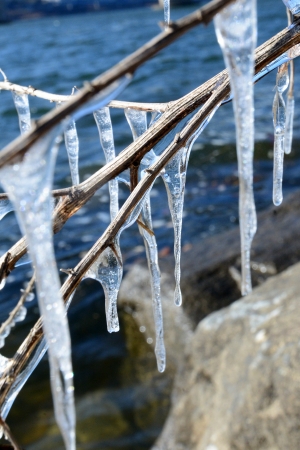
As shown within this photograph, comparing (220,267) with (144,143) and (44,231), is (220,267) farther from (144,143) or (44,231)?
(44,231)

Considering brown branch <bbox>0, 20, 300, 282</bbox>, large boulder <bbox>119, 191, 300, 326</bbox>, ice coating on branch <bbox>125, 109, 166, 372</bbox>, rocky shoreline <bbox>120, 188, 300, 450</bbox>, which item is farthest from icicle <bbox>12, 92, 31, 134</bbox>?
large boulder <bbox>119, 191, 300, 326</bbox>

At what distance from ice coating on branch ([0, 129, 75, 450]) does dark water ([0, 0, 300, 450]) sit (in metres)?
3.97

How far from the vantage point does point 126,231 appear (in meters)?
8.09

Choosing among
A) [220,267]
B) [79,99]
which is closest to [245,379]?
[220,267]

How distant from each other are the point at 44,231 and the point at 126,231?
737cm

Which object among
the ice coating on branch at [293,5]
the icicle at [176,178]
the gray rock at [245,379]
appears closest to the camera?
the ice coating on branch at [293,5]

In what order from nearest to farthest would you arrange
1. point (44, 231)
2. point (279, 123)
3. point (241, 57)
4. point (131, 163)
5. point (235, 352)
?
point (44, 231)
point (241, 57)
point (131, 163)
point (279, 123)
point (235, 352)

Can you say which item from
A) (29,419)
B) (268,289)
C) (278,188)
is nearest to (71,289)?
(278,188)

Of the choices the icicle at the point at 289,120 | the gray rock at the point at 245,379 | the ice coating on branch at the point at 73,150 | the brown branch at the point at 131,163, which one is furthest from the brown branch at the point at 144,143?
the gray rock at the point at 245,379

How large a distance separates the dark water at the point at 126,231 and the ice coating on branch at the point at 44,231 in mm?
3971

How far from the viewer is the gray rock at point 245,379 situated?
2746 millimetres

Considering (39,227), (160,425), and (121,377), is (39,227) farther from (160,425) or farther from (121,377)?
(121,377)

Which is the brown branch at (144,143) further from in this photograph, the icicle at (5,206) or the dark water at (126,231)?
the dark water at (126,231)

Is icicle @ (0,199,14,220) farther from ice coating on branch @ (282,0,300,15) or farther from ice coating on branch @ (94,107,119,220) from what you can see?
ice coating on branch @ (282,0,300,15)
